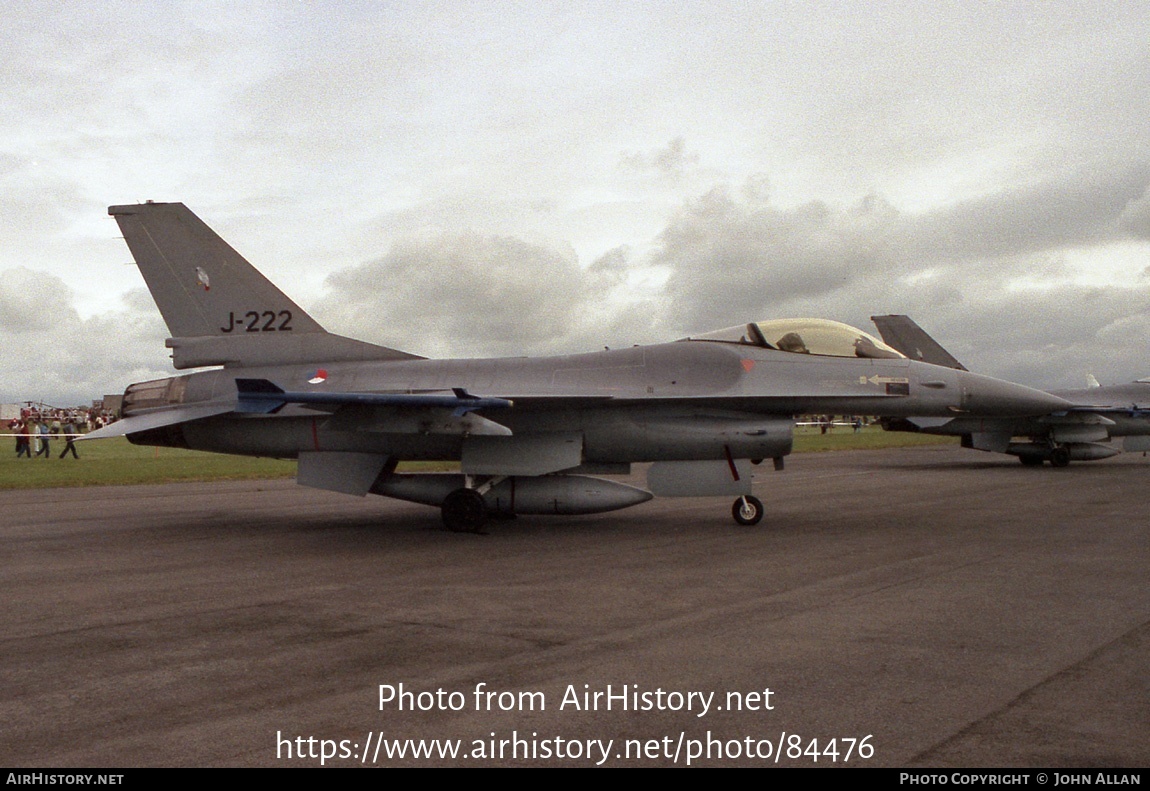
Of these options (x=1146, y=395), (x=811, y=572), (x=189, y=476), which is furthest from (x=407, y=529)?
(x=1146, y=395)

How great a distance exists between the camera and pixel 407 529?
11820 millimetres

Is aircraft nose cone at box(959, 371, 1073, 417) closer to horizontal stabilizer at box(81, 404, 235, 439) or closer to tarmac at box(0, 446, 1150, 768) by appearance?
tarmac at box(0, 446, 1150, 768)

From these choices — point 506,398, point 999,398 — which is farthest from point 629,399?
point 999,398

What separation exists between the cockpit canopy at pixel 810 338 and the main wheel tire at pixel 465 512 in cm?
378

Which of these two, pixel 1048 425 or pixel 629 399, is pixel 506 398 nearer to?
pixel 629 399

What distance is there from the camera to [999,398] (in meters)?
12.4

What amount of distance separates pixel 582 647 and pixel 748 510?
665 cm

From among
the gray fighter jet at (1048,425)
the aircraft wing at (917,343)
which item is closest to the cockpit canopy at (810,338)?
the gray fighter jet at (1048,425)

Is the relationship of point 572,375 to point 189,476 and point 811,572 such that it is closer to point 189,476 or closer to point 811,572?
point 811,572

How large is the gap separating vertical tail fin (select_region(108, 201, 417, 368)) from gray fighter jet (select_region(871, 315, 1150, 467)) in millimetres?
16744

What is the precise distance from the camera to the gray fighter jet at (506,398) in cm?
1119

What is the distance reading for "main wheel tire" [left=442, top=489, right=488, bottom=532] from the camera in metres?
11.1

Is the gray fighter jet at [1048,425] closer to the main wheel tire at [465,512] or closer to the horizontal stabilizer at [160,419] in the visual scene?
the main wheel tire at [465,512]

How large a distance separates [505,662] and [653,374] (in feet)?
22.7
